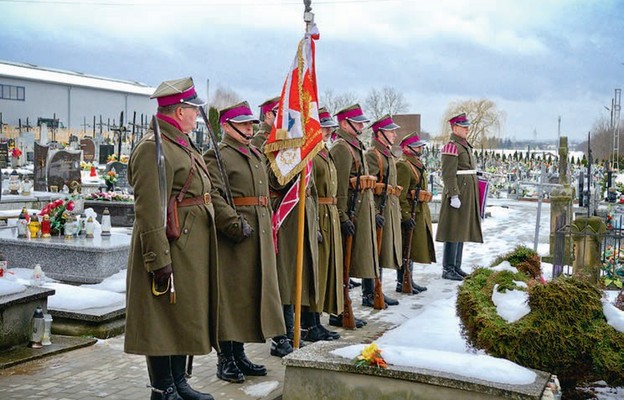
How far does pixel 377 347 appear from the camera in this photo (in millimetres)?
4781

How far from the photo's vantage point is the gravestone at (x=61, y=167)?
648 inches

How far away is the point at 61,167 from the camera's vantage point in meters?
16.6

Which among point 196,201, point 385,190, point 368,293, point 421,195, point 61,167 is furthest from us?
point 61,167

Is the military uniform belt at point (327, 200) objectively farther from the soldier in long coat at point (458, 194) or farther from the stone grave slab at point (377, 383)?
the soldier in long coat at point (458, 194)

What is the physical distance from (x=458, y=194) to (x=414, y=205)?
1.11 metres

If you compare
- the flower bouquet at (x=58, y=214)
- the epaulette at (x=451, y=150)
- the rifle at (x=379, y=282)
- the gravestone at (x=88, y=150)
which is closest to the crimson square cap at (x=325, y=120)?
the rifle at (x=379, y=282)

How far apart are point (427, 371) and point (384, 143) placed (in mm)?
4610

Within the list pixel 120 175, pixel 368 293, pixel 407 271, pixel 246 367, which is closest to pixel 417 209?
pixel 407 271

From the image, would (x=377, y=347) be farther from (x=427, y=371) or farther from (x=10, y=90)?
(x=10, y=90)

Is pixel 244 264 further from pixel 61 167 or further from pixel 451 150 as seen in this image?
pixel 61 167

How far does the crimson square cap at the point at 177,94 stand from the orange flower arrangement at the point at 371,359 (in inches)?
71.8

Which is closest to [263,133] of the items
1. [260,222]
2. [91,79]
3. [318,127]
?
[318,127]

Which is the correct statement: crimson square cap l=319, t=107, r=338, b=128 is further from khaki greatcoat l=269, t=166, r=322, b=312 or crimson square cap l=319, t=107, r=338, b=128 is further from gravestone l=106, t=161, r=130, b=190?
gravestone l=106, t=161, r=130, b=190

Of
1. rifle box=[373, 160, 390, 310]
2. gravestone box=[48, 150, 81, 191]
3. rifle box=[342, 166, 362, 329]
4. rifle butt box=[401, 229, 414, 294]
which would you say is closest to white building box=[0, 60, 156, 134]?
gravestone box=[48, 150, 81, 191]
